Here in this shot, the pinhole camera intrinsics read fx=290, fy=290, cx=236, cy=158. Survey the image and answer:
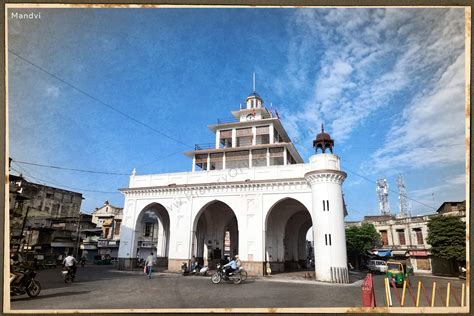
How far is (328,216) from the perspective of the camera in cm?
1539

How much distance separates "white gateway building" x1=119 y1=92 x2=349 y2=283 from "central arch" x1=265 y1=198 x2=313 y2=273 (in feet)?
0.23

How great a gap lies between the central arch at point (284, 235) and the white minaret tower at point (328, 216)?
2.80m

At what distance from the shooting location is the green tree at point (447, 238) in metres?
20.8

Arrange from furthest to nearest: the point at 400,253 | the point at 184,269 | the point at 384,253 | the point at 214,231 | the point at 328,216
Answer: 1. the point at 384,253
2. the point at 400,253
3. the point at 214,231
4. the point at 184,269
5. the point at 328,216

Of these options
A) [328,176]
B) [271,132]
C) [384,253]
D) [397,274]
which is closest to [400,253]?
[384,253]

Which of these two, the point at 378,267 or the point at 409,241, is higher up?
the point at 409,241

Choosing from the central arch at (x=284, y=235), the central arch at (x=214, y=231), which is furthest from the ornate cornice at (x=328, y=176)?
the central arch at (x=214, y=231)

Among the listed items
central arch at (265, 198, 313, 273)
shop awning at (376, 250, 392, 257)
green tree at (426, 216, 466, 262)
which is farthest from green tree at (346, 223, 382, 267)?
green tree at (426, 216, 466, 262)

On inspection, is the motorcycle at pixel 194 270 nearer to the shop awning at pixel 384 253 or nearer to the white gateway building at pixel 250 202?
the white gateway building at pixel 250 202

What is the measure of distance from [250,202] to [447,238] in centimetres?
1526

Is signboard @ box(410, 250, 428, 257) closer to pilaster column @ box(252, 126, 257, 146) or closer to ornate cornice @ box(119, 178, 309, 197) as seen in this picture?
ornate cornice @ box(119, 178, 309, 197)

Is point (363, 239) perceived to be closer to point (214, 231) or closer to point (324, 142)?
point (214, 231)

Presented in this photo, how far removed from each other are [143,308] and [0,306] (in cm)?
313

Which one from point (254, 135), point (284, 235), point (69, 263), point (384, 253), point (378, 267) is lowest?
point (384, 253)
